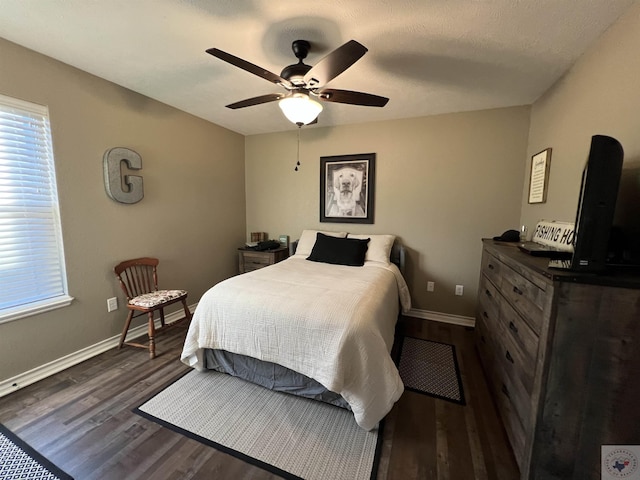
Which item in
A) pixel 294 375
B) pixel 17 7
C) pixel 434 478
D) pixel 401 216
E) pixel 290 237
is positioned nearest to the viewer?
pixel 434 478

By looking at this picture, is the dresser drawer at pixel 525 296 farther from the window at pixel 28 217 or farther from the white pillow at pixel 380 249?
the window at pixel 28 217

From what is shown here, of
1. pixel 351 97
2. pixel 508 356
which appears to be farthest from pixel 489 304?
pixel 351 97

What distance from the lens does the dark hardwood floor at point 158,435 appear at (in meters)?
1.31

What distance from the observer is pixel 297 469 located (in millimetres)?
1316

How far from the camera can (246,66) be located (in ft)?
4.86

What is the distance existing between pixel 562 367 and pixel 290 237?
3.16 m

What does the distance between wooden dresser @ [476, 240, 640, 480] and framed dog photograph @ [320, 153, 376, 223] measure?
2219mm

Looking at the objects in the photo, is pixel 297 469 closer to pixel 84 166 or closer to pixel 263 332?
pixel 263 332

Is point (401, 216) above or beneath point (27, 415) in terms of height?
above

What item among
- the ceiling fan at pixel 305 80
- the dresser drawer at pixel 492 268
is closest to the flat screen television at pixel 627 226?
the dresser drawer at pixel 492 268

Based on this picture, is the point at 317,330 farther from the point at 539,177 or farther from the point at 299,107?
the point at 539,177

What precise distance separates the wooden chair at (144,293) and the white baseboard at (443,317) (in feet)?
8.54

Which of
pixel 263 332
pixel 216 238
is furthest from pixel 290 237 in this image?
pixel 263 332

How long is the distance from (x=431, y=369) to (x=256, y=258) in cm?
243
